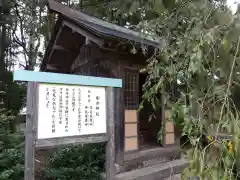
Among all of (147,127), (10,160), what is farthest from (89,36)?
(147,127)

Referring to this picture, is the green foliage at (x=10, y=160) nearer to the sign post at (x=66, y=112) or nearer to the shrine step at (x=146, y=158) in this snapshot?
the sign post at (x=66, y=112)

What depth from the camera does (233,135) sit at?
932 mm

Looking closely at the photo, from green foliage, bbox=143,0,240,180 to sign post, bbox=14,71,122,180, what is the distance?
163 centimetres

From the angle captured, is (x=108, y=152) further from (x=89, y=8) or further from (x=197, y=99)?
(x=89, y=8)

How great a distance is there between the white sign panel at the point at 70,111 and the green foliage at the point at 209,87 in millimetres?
1631

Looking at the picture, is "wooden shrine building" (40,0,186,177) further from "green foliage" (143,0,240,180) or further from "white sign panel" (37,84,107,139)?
"green foliage" (143,0,240,180)

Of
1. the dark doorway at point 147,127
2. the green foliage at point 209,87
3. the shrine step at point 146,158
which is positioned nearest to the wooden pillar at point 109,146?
the shrine step at point 146,158

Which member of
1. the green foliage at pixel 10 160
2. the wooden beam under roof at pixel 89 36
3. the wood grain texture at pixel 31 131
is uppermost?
the wooden beam under roof at pixel 89 36

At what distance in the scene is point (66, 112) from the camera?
9.56ft

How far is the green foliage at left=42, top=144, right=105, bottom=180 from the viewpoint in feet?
13.4

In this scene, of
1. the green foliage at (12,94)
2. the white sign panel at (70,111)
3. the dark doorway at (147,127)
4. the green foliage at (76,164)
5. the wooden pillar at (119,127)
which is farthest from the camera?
the green foliage at (12,94)

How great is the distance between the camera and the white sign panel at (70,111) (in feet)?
9.00

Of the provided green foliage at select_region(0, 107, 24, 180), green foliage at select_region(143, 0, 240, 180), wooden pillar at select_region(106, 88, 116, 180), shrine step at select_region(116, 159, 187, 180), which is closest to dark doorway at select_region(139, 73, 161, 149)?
shrine step at select_region(116, 159, 187, 180)

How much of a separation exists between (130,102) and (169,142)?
174 cm
